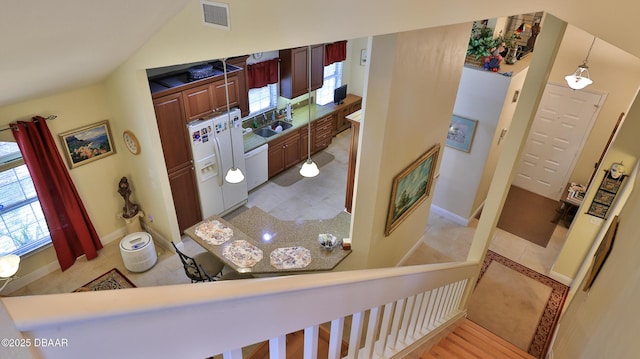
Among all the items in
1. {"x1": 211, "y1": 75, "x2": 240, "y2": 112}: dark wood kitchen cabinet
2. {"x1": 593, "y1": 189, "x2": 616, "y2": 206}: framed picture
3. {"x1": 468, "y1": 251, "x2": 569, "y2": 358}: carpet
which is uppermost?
{"x1": 211, "y1": 75, "x2": 240, "y2": 112}: dark wood kitchen cabinet

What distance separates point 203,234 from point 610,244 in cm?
415

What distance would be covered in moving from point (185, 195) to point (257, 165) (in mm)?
Result: 1549

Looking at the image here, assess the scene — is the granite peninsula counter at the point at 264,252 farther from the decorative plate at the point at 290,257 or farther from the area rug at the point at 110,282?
the area rug at the point at 110,282

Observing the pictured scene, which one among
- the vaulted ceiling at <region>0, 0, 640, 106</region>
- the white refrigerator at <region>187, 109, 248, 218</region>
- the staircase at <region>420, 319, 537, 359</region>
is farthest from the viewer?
the white refrigerator at <region>187, 109, 248, 218</region>

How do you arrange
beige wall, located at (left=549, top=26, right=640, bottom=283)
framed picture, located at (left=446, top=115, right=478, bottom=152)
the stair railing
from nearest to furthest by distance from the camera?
the stair railing → beige wall, located at (left=549, top=26, right=640, bottom=283) → framed picture, located at (left=446, top=115, right=478, bottom=152)

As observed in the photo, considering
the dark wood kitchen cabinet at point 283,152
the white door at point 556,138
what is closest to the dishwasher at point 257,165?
the dark wood kitchen cabinet at point 283,152

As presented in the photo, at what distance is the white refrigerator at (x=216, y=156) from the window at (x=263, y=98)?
159cm

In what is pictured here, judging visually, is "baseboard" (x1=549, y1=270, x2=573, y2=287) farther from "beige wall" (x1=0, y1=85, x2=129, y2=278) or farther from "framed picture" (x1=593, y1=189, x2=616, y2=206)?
"beige wall" (x1=0, y1=85, x2=129, y2=278)

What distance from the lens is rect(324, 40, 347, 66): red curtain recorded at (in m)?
8.14

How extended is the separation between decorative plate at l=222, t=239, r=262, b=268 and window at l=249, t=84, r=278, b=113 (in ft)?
11.5

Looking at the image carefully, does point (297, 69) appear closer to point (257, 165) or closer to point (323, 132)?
point (323, 132)

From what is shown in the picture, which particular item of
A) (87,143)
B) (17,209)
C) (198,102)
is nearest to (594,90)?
(198,102)

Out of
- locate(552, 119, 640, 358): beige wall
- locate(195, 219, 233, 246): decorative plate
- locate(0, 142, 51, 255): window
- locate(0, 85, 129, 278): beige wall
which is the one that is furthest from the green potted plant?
locate(0, 142, 51, 255): window

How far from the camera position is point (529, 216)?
6.91 meters
